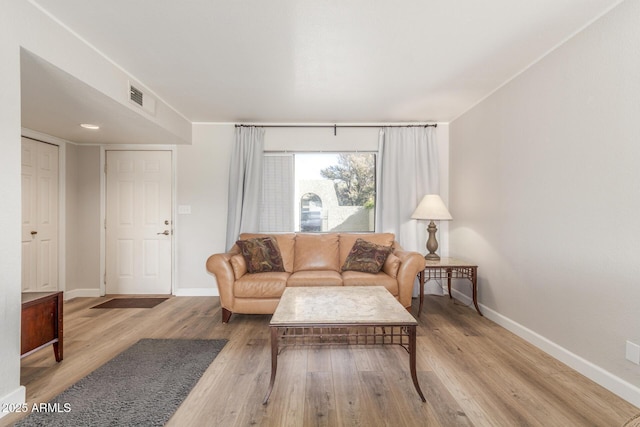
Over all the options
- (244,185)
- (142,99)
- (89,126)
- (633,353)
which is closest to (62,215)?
(89,126)

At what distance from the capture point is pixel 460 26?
2021 millimetres

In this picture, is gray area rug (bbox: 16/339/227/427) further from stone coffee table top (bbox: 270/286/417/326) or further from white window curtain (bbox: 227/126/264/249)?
white window curtain (bbox: 227/126/264/249)

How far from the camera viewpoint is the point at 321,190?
165 inches

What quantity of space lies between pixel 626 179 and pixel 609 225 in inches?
11.9

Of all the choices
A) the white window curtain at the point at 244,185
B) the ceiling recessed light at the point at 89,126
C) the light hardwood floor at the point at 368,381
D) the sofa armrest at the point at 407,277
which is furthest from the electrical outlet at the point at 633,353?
the ceiling recessed light at the point at 89,126

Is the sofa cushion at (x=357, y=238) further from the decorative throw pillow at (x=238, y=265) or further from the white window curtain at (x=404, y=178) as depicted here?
the decorative throw pillow at (x=238, y=265)

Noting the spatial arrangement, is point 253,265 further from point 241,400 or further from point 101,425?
point 101,425

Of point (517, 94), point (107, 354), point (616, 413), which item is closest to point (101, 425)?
point (107, 354)

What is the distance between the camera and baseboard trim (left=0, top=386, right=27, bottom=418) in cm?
162

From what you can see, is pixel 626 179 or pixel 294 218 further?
pixel 294 218

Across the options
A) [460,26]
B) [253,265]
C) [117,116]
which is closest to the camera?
[460,26]

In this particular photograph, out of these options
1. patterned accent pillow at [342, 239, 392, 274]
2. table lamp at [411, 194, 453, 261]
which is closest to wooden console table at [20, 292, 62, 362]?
patterned accent pillow at [342, 239, 392, 274]

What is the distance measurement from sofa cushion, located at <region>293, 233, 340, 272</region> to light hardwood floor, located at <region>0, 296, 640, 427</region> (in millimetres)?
972

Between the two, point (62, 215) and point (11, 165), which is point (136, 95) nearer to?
point (11, 165)
